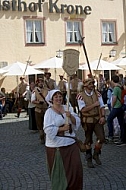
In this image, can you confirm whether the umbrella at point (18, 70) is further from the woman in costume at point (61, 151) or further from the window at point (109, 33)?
the woman in costume at point (61, 151)

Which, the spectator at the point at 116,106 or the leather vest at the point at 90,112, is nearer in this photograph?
the leather vest at the point at 90,112

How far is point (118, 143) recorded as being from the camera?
31.4 ft

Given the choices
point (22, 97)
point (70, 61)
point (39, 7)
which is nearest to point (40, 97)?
point (70, 61)

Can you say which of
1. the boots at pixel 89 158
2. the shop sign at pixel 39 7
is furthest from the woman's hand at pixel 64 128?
the shop sign at pixel 39 7

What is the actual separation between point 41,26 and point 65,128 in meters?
19.6

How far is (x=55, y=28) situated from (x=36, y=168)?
1734 cm

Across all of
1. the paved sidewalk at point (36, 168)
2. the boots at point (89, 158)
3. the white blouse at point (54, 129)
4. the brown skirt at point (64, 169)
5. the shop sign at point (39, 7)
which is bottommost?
the paved sidewalk at point (36, 168)

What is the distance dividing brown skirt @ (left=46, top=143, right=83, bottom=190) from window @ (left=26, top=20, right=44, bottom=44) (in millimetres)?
18888

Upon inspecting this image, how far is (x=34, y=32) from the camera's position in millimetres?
23641

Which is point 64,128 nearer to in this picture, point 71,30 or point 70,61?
point 70,61

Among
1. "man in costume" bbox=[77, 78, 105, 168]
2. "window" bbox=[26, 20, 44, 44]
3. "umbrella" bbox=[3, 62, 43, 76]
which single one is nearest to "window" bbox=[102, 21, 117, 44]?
"window" bbox=[26, 20, 44, 44]

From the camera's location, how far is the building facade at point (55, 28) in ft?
74.1

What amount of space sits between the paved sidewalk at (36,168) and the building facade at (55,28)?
41.0 ft

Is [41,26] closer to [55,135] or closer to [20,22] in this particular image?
[20,22]
